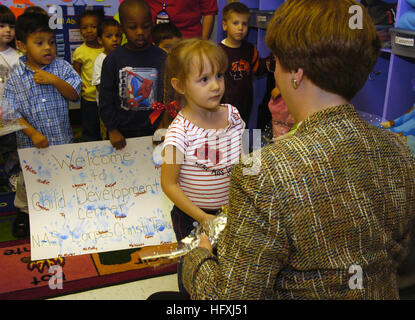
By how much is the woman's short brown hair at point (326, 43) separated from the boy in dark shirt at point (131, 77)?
156 centimetres

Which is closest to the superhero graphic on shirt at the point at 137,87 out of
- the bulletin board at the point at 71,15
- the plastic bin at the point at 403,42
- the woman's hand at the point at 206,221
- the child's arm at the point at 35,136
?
the child's arm at the point at 35,136

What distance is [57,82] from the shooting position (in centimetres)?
249

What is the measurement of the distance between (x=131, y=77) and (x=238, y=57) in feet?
4.23

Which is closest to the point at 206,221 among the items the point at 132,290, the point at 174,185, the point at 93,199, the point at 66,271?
the point at 174,185

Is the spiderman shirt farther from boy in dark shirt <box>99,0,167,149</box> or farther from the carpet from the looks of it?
the carpet

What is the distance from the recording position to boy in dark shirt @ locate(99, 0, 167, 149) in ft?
8.04

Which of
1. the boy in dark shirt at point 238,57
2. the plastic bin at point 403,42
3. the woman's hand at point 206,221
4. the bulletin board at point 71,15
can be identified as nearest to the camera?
the woman's hand at point 206,221

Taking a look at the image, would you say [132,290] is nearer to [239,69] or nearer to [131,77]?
[131,77]

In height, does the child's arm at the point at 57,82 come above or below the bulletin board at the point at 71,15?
below

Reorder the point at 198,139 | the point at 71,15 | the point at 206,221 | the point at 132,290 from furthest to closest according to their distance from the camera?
the point at 71,15, the point at 132,290, the point at 198,139, the point at 206,221

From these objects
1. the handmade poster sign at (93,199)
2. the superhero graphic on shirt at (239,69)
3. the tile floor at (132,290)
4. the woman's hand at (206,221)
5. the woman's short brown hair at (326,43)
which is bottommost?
the tile floor at (132,290)

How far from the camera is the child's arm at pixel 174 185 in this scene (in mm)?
1526

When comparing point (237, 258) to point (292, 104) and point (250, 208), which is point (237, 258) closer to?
point (250, 208)

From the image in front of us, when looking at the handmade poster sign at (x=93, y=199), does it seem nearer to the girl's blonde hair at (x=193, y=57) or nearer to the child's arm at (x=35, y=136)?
the child's arm at (x=35, y=136)
